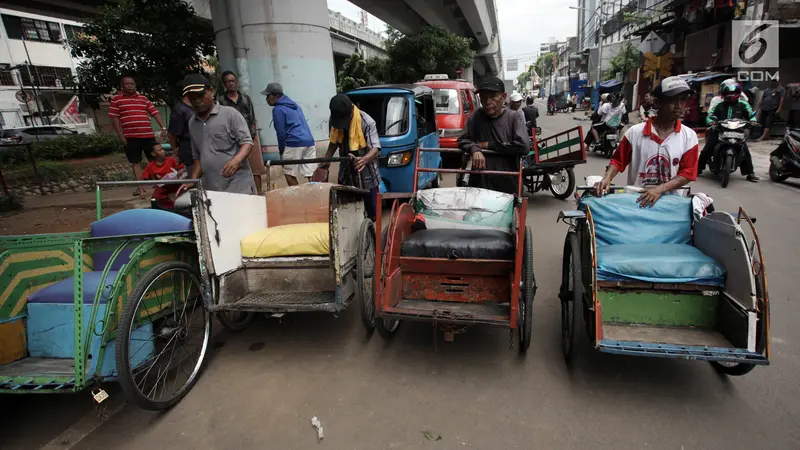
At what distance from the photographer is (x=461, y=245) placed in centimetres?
291

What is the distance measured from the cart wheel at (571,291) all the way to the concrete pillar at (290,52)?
6572 mm

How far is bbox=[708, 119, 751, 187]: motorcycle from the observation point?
24.1 feet

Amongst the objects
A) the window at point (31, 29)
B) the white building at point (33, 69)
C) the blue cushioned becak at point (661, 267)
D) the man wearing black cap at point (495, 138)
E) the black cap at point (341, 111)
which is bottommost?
the blue cushioned becak at point (661, 267)

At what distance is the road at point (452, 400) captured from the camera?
2229mm

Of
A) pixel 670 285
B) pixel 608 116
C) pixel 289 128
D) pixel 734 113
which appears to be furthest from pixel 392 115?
pixel 608 116

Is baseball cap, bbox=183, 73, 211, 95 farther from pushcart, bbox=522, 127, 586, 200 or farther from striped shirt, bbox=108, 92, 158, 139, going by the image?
pushcart, bbox=522, 127, 586, 200

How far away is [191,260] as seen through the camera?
9.70 ft

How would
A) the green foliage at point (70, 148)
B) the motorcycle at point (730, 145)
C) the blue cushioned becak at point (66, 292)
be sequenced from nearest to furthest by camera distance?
1. the blue cushioned becak at point (66, 292)
2. the motorcycle at point (730, 145)
3. the green foliage at point (70, 148)

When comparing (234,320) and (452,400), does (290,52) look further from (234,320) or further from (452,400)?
(452,400)

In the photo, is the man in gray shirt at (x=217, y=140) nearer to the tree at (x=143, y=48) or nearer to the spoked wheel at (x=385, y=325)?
the spoked wheel at (x=385, y=325)

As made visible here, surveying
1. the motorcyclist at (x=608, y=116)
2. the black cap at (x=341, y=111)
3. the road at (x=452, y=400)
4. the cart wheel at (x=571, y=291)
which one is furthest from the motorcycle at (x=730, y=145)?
the black cap at (x=341, y=111)

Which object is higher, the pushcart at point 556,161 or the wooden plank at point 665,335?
the pushcart at point 556,161

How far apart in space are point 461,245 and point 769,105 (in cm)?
1434

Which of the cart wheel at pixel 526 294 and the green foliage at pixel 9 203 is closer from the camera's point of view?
the cart wheel at pixel 526 294
